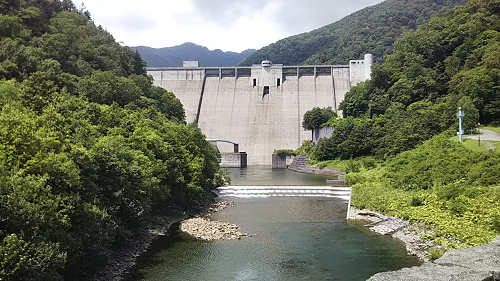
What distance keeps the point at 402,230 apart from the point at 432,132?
2177 centimetres

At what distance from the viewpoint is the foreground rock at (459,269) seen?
7.79m

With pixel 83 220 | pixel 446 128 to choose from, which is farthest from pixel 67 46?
pixel 446 128

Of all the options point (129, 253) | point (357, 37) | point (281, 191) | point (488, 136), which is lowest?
point (281, 191)

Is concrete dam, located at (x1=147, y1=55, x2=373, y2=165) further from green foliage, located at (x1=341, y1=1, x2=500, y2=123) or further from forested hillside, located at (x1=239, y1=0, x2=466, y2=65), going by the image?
forested hillside, located at (x1=239, y1=0, x2=466, y2=65)

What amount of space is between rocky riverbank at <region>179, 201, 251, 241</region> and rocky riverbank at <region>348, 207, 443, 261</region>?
22.6 ft

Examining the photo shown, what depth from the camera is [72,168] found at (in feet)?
42.6

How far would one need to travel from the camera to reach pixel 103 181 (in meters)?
16.0

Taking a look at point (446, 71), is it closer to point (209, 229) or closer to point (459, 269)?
point (209, 229)

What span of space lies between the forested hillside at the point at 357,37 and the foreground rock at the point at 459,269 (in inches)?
3706

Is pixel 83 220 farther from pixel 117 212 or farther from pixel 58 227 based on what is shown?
pixel 117 212

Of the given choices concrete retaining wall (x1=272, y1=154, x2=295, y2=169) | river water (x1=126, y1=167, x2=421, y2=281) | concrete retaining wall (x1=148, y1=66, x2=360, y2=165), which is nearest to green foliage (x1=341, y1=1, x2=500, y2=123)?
concrete retaining wall (x1=148, y1=66, x2=360, y2=165)

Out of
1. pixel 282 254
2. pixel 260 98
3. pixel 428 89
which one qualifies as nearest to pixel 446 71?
pixel 428 89

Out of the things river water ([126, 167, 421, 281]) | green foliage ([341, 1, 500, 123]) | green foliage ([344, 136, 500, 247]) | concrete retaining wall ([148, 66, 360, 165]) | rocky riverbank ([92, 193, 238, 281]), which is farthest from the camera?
concrete retaining wall ([148, 66, 360, 165])

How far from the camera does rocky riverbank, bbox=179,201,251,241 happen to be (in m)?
20.3
